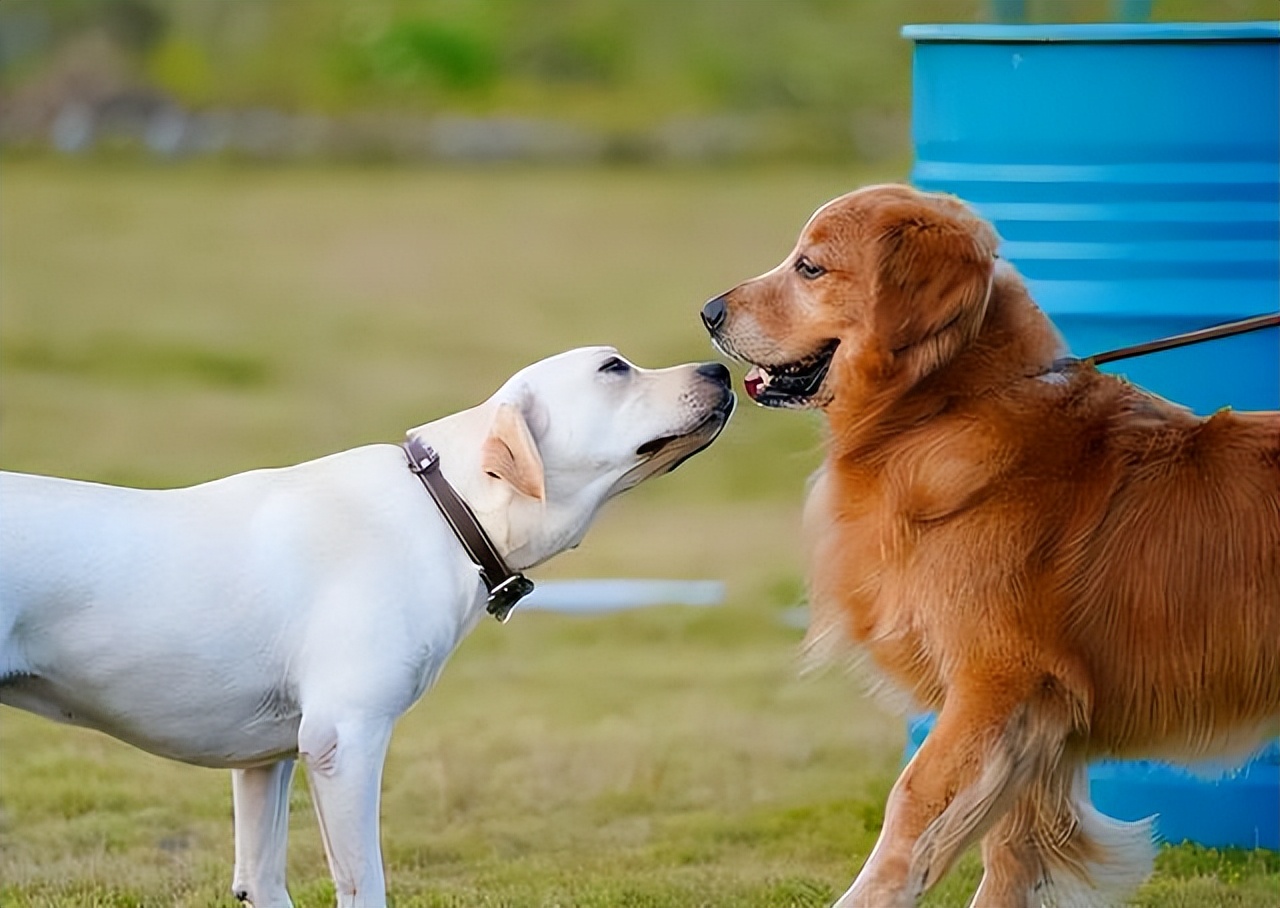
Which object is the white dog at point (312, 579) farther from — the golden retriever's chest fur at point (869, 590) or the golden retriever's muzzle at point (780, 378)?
the golden retriever's chest fur at point (869, 590)

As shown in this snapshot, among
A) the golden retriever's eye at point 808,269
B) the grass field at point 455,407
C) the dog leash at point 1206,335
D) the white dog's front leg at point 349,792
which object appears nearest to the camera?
the white dog's front leg at point 349,792

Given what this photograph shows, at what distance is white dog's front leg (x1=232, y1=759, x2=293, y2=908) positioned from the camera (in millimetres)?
4340

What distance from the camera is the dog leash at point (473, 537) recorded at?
4.16 meters

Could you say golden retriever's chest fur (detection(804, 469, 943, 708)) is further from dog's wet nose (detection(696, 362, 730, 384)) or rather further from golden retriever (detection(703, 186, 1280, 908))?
dog's wet nose (detection(696, 362, 730, 384))

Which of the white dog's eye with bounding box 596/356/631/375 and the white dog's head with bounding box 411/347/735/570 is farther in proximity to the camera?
the white dog's eye with bounding box 596/356/631/375

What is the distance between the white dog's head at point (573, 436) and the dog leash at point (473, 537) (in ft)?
0.09

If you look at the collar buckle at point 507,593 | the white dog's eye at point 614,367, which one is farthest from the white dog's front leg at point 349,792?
the white dog's eye at point 614,367

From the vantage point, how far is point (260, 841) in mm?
4340

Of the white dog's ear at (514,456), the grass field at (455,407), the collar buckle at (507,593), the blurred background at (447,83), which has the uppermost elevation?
the white dog's ear at (514,456)

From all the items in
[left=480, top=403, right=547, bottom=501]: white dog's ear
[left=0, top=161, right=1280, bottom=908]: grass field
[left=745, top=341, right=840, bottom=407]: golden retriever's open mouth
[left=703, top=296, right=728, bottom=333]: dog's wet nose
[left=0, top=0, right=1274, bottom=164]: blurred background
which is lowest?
[left=0, top=161, right=1280, bottom=908]: grass field

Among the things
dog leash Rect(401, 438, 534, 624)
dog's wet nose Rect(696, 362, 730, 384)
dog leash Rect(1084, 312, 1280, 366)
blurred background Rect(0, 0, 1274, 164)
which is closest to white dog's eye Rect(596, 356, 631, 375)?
dog's wet nose Rect(696, 362, 730, 384)

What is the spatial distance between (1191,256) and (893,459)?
1373mm

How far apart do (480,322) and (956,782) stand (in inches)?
582

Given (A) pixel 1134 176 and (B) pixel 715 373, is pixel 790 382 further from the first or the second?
(A) pixel 1134 176
